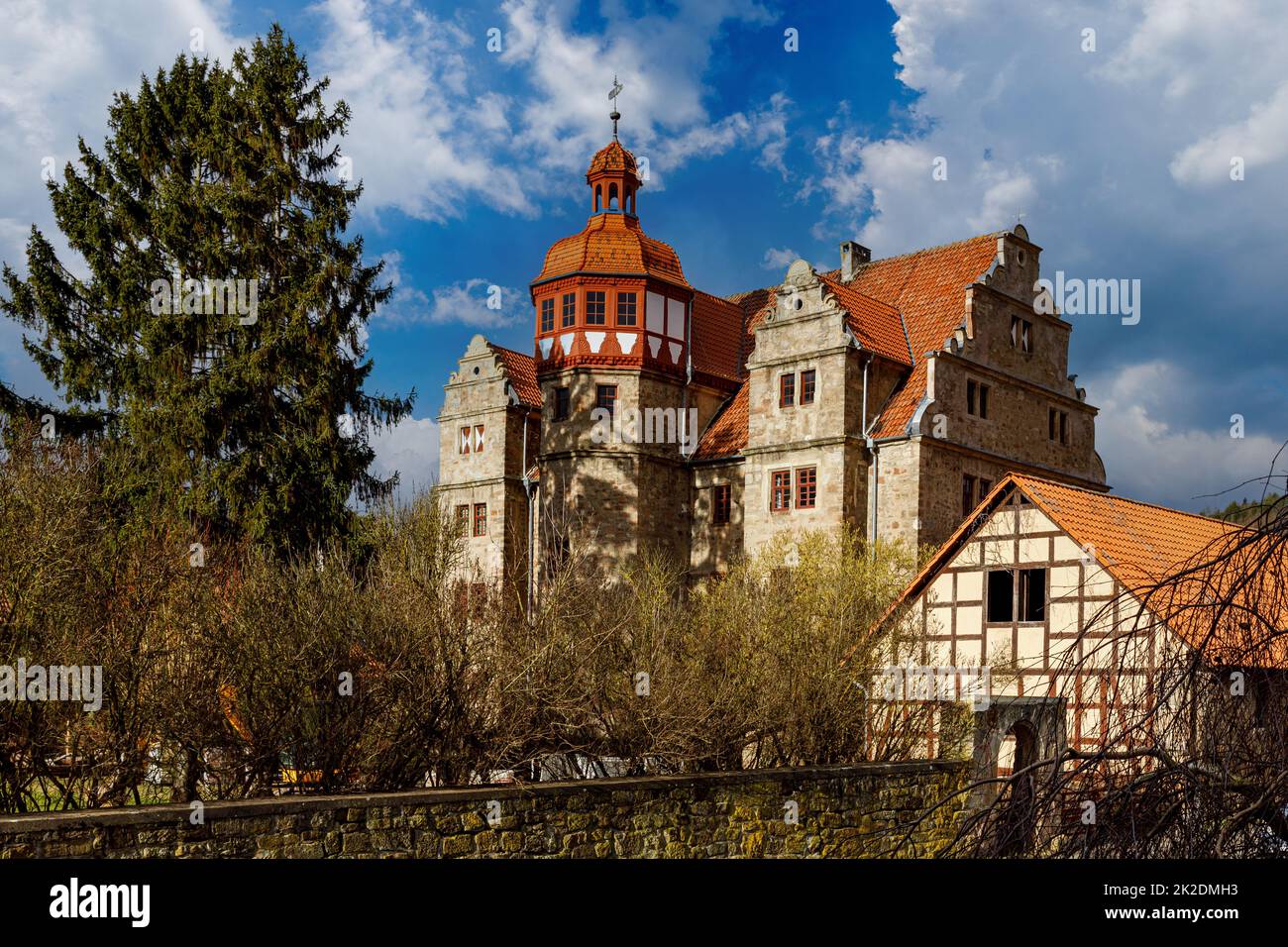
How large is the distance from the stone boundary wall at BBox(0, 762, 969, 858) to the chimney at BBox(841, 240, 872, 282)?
20.6 metres

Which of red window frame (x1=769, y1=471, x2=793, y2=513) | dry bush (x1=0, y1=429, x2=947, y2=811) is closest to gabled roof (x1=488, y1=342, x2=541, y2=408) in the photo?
red window frame (x1=769, y1=471, x2=793, y2=513)

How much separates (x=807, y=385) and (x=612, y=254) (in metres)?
6.17

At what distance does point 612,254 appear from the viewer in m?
30.2

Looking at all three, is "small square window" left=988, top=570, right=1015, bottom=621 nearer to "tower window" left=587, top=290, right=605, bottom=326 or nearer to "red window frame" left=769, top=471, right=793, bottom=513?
"red window frame" left=769, top=471, right=793, bottom=513

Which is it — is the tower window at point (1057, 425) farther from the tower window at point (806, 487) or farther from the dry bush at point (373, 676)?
A: the dry bush at point (373, 676)

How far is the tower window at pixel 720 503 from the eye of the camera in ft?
97.0

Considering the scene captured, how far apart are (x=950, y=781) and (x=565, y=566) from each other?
5.14 m

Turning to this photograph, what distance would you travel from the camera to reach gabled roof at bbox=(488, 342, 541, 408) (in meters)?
34.6

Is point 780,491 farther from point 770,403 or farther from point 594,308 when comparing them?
point 594,308

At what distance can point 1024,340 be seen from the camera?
96.2ft

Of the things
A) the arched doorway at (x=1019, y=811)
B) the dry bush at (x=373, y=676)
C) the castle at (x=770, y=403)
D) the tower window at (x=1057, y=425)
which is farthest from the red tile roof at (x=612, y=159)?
the arched doorway at (x=1019, y=811)
